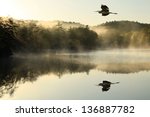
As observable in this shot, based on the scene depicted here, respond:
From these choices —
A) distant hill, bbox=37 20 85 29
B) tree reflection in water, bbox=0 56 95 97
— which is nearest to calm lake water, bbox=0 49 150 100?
tree reflection in water, bbox=0 56 95 97

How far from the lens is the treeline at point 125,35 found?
2527 mm

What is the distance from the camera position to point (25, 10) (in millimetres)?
2541

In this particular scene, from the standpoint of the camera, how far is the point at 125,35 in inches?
101

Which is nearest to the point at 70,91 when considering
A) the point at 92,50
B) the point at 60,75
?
the point at 60,75

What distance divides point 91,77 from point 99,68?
67mm

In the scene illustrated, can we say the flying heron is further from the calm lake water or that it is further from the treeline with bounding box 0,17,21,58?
the treeline with bounding box 0,17,21,58

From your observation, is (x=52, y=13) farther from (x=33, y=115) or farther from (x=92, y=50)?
(x=33, y=115)

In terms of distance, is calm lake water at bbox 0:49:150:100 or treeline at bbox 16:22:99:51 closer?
calm lake water at bbox 0:49:150:100

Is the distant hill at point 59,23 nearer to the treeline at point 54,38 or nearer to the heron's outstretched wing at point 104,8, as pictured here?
the treeline at point 54,38

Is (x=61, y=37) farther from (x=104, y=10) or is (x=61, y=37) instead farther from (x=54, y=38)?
(x=104, y=10)

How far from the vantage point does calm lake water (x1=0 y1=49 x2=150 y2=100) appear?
2468 millimetres

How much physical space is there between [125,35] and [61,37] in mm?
364

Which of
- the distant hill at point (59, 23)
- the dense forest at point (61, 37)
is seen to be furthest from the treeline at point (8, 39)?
the distant hill at point (59, 23)

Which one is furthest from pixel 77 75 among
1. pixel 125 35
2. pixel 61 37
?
pixel 125 35
